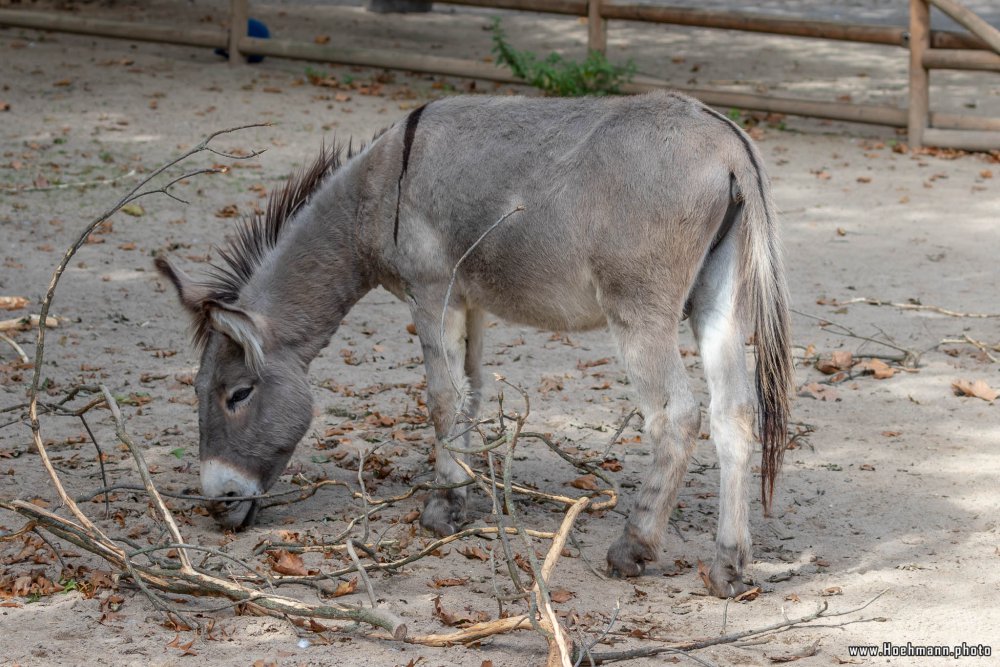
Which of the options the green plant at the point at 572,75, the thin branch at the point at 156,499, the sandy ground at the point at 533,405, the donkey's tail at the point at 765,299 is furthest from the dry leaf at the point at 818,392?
the green plant at the point at 572,75

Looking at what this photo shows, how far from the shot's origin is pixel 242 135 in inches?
422

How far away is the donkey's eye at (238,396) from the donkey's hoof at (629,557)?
1592 mm

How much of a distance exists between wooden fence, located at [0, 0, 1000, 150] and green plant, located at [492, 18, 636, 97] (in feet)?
0.83

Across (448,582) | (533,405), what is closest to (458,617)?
(448,582)

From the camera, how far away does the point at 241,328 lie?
441cm

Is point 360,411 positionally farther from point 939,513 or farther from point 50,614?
point 939,513

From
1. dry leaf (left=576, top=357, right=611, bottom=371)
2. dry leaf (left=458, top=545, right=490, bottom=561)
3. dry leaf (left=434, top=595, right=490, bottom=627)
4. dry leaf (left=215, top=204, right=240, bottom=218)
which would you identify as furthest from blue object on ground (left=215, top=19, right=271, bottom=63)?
dry leaf (left=434, top=595, right=490, bottom=627)

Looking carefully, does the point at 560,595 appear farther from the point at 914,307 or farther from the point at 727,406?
the point at 914,307

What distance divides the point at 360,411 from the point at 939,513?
2.87 m

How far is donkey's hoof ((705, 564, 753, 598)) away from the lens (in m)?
4.04

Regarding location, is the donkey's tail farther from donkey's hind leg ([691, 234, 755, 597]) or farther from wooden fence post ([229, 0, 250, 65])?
wooden fence post ([229, 0, 250, 65])

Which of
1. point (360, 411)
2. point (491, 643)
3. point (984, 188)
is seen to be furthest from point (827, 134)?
point (491, 643)

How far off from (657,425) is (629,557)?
0.51 meters

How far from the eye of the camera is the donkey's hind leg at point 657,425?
4.09 m
